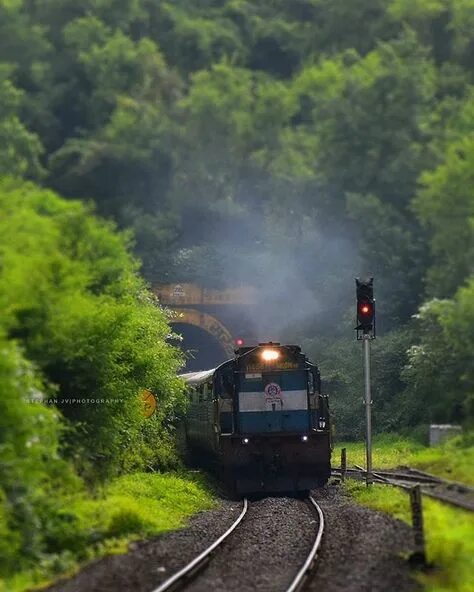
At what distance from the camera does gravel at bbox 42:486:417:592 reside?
15.3 metres

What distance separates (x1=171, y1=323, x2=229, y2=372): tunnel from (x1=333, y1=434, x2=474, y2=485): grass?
1859 cm

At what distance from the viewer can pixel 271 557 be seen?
1814 cm

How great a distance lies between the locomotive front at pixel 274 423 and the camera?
93.0 feet

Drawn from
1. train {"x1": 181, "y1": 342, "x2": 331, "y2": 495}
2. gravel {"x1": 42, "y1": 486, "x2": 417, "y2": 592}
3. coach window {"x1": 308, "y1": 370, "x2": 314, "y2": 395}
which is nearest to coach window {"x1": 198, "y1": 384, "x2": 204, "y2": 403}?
train {"x1": 181, "y1": 342, "x2": 331, "y2": 495}

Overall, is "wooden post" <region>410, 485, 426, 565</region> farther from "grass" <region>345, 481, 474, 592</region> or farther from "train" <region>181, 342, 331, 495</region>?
"train" <region>181, 342, 331, 495</region>

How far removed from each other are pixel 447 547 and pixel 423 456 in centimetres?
1135

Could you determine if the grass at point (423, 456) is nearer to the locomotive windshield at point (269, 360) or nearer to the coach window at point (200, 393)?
the locomotive windshield at point (269, 360)

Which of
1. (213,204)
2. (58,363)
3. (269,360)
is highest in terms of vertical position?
(213,204)

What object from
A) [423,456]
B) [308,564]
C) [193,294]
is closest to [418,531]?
[308,564]

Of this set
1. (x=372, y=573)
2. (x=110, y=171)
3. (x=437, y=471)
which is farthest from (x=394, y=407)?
(x=110, y=171)

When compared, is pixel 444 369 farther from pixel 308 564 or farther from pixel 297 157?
pixel 297 157

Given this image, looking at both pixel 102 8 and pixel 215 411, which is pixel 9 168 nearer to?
pixel 215 411

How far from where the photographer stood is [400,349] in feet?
137

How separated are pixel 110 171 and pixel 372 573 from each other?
168 ft
